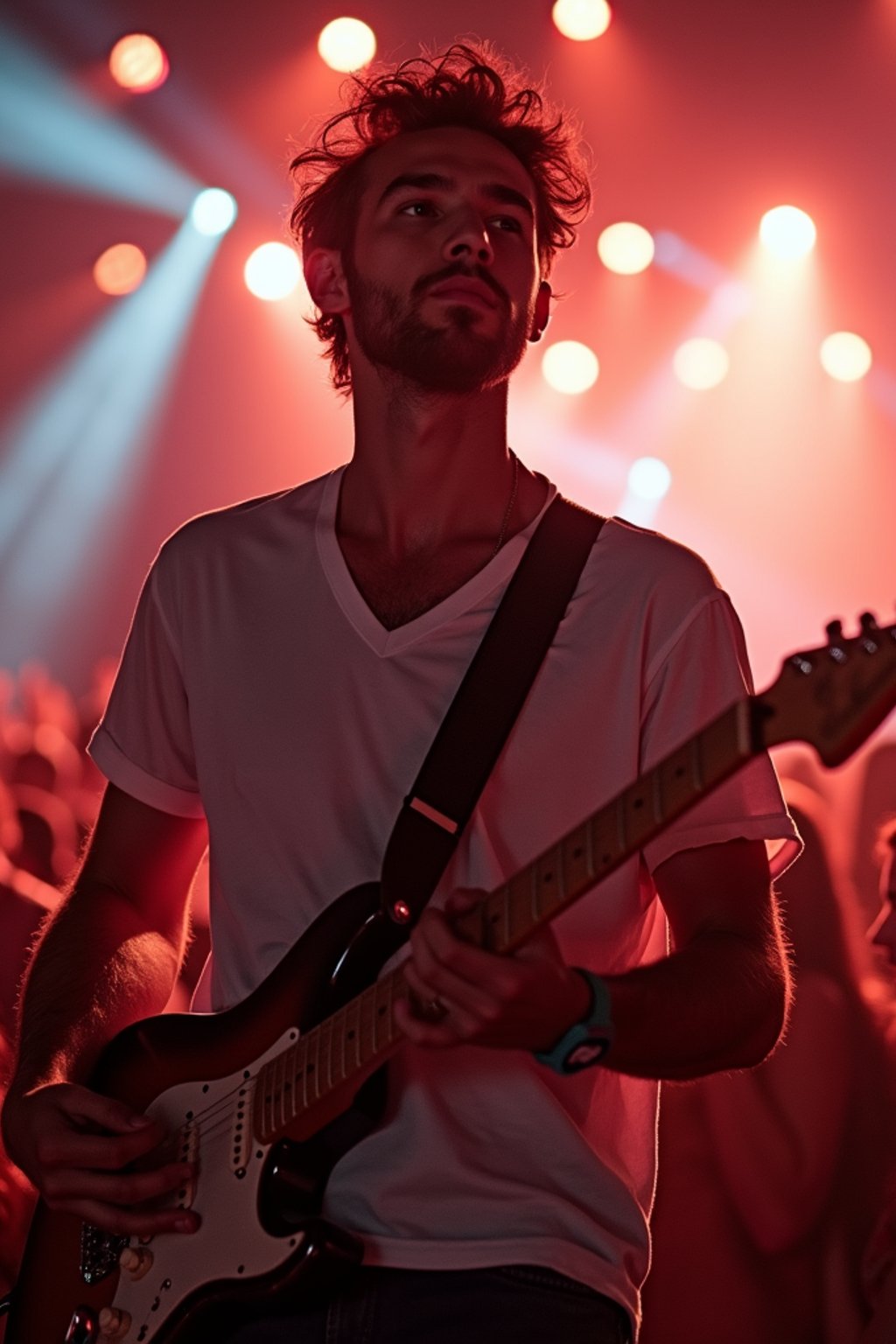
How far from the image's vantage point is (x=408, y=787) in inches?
92.0

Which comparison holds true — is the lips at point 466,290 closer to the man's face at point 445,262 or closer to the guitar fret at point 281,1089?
the man's face at point 445,262

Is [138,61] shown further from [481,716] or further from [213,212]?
[481,716]

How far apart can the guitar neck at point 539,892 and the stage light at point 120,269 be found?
5.30 m

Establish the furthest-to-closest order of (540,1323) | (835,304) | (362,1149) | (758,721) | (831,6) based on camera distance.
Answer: (835,304)
(831,6)
(362,1149)
(540,1323)
(758,721)

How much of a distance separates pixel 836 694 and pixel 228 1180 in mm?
1105

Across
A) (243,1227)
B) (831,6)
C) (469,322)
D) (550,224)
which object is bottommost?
(243,1227)

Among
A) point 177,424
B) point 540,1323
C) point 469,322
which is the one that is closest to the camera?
point 540,1323

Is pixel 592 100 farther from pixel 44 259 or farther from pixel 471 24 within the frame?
pixel 44 259

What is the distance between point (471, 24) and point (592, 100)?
0.55 meters

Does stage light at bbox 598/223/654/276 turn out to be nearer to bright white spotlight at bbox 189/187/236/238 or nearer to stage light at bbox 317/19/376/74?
stage light at bbox 317/19/376/74

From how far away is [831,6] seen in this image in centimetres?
575

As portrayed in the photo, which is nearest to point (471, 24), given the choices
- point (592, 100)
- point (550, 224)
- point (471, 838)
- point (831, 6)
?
point (592, 100)

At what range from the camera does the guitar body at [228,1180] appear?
6.53ft

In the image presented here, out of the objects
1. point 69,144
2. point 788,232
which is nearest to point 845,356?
point 788,232
